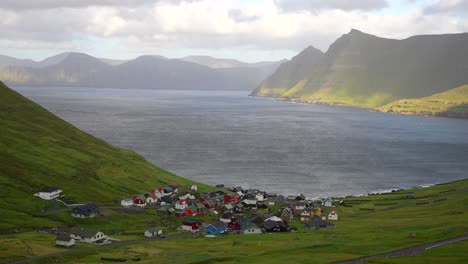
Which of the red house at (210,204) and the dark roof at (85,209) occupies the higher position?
the dark roof at (85,209)

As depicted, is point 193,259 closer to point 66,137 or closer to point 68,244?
point 68,244

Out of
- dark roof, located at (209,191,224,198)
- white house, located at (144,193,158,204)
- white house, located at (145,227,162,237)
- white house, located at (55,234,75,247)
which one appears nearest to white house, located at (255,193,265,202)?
dark roof, located at (209,191,224,198)

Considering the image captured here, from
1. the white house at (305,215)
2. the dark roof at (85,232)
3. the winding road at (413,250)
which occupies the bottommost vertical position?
the white house at (305,215)

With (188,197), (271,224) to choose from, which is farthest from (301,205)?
(188,197)

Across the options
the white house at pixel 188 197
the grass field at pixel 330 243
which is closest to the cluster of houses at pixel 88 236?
the grass field at pixel 330 243

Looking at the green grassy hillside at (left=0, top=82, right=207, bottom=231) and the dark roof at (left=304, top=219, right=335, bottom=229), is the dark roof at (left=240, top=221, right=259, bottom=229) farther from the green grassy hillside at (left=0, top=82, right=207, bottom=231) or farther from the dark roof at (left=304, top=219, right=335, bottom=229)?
the green grassy hillside at (left=0, top=82, right=207, bottom=231)

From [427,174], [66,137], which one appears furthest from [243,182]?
[427,174]

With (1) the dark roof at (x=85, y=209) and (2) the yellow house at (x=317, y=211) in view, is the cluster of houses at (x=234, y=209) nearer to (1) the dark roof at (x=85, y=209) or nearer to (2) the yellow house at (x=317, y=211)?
(2) the yellow house at (x=317, y=211)

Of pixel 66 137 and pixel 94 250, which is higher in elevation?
pixel 66 137
